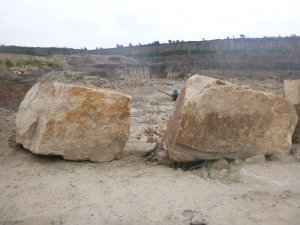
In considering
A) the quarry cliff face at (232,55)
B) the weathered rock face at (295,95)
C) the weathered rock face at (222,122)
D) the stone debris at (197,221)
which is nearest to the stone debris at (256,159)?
the weathered rock face at (222,122)

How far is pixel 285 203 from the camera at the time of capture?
4.12 meters

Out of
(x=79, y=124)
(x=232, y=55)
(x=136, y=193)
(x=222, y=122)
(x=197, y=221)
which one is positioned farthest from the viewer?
(x=232, y=55)

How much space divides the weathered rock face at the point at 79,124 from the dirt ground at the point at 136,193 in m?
0.20

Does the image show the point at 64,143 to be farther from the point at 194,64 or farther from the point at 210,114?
the point at 194,64

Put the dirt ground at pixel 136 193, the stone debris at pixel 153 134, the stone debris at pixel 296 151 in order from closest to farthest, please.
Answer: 1. the dirt ground at pixel 136 193
2. the stone debris at pixel 296 151
3. the stone debris at pixel 153 134

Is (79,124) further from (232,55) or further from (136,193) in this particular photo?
(232,55)

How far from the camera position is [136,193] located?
4.40 meters

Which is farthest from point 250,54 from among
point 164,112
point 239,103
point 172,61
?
point 239,103

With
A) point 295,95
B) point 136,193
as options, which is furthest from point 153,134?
point 136,193

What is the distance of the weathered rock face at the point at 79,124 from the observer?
17.0 ft

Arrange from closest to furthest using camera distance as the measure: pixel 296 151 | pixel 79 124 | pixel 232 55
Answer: pixel 79 124 → pixel 296 151 → pixel 232 55

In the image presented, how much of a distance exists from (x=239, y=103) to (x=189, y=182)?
1282mm

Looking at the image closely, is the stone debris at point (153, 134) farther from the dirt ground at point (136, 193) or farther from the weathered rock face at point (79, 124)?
the weathered rock face at point (79, 124)

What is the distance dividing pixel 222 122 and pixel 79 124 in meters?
→ 1.94
